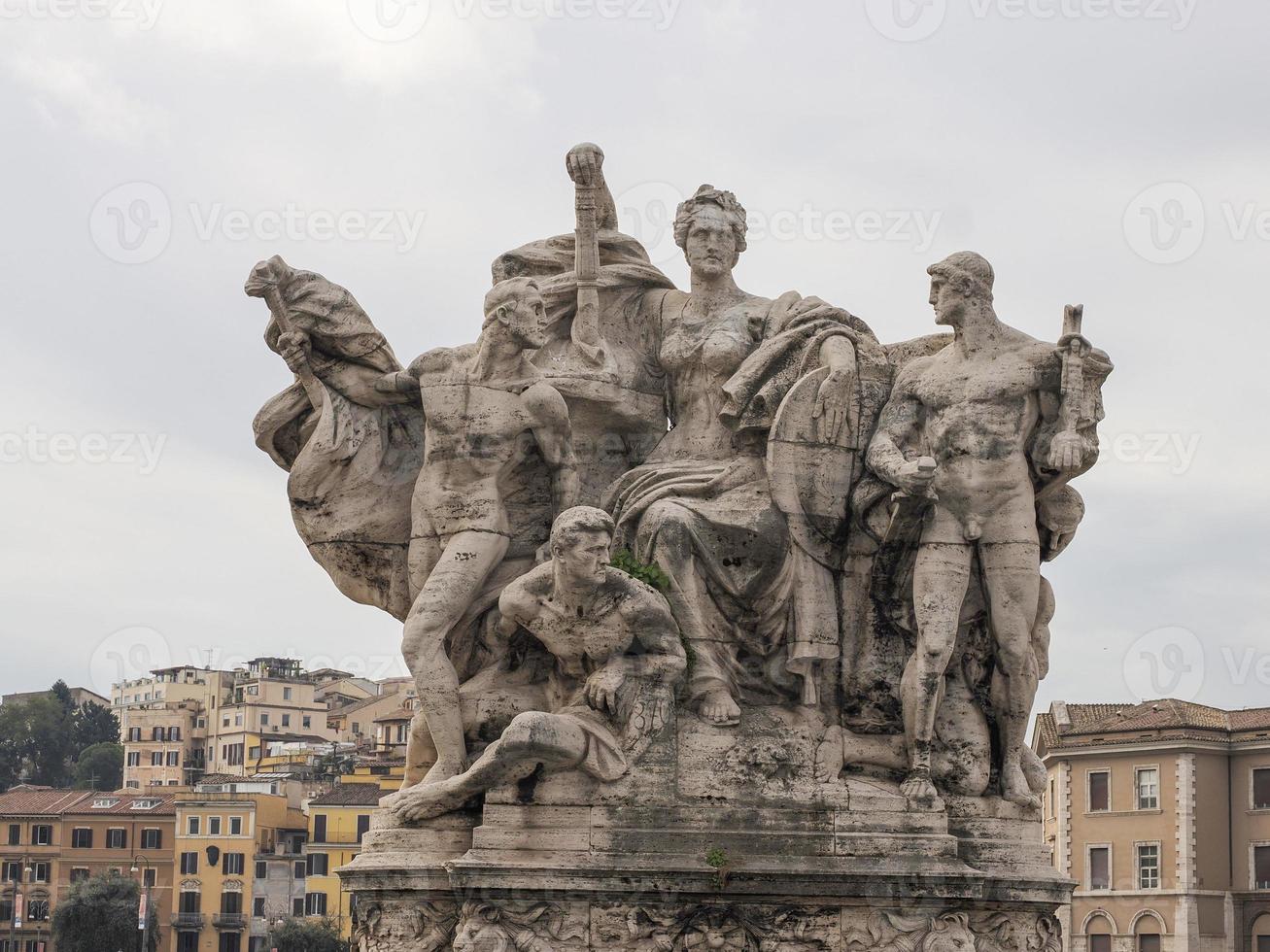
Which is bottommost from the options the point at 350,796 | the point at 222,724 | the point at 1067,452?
the point at 350,796

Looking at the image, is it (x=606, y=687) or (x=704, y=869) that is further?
(x=606, y=687)

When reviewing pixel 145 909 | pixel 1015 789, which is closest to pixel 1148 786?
pixel 145 909

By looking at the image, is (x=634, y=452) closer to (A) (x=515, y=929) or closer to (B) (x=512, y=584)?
(B) (x=512, y=584)

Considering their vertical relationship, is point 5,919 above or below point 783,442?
below

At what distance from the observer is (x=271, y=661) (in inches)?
3051

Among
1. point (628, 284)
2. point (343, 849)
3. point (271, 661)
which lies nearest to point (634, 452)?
point (628, 284)

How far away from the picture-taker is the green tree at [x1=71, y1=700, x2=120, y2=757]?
9225 centimetres

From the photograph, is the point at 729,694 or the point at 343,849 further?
the point at 343,849

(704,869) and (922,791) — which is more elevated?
(922,791)

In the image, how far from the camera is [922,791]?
12797 mm

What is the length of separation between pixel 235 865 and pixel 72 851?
22.7ft

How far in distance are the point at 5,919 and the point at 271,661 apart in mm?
16167

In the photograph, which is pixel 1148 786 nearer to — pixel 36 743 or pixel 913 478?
pixel 913 478

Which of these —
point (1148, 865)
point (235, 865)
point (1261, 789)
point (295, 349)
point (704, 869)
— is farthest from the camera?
point (235, 865)
